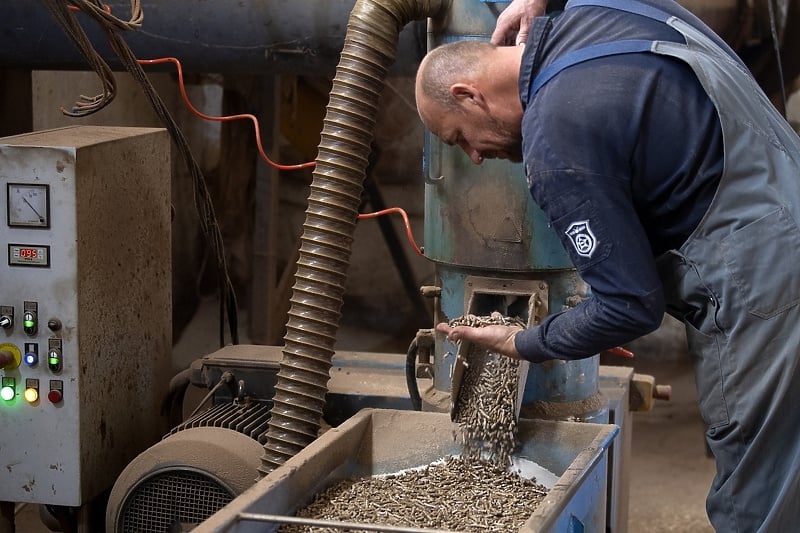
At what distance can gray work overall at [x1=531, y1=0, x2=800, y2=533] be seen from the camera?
170cm

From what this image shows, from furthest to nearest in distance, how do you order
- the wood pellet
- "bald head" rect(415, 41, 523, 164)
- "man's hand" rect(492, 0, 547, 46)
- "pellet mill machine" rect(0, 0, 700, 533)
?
1. "pellet mill machine" rect(0, 0, 700, 533)
2. "man's hand" rect(492, 0, 547, 46)
3. the wood pellet
4. "bald head" rect(415, 41, 523, 164)

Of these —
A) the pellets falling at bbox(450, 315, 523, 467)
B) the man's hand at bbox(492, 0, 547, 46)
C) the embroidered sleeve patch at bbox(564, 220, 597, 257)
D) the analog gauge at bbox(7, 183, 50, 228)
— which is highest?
the man's hand at bbox(492, 0, 547, 46)

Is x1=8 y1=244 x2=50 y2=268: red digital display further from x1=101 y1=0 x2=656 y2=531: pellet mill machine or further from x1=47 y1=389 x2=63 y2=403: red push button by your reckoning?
x1=101 y1=0 x2=656 y2=531: pellet mill machine

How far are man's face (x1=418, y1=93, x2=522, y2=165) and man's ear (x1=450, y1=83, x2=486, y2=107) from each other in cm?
1

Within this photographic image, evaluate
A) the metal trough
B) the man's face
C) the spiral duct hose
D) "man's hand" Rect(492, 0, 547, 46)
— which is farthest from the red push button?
"man's hand" Rect(492, 0, 547, 46)

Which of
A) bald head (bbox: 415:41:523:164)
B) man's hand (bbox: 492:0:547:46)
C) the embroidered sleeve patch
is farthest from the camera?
man's hand (bbox: 492:0:547:46)

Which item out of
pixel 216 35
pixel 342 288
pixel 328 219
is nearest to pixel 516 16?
pixel 328 219

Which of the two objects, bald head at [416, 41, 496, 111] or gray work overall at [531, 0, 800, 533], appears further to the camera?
bald head at [416, 41, 496, 111]

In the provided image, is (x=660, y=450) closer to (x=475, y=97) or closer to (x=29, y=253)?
(x=29, y=253)

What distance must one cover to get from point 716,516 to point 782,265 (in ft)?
1.46

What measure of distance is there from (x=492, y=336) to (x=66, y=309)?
1.02 m

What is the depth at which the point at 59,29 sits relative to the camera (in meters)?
2.92

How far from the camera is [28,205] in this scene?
2469 millimetres

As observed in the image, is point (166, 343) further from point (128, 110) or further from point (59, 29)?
point (128, 110)
